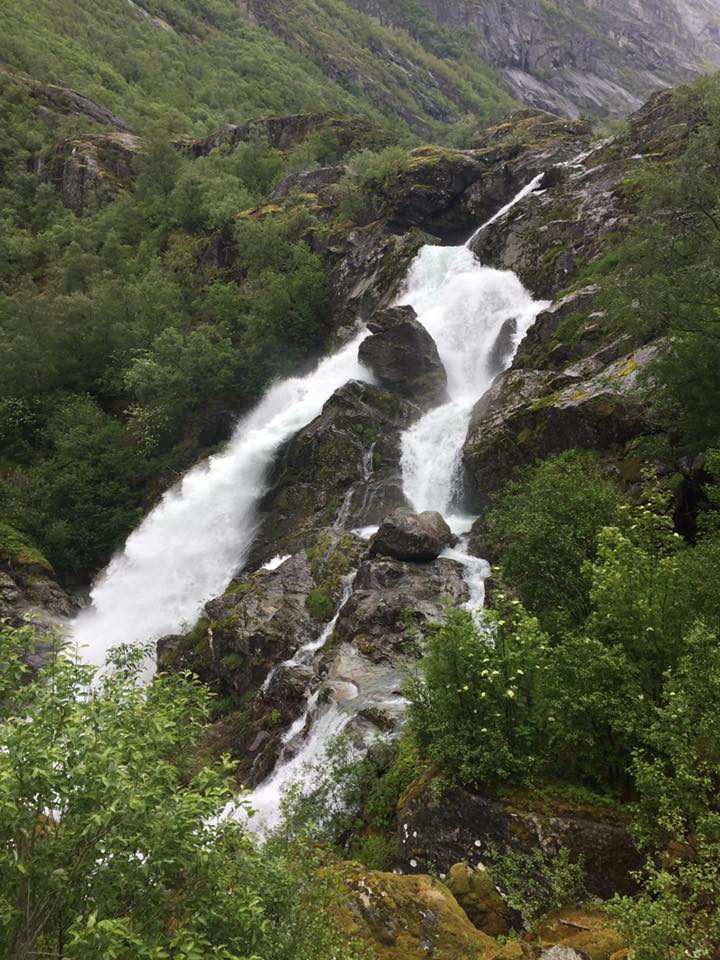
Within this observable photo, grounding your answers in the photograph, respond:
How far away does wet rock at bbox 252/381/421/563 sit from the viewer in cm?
2809

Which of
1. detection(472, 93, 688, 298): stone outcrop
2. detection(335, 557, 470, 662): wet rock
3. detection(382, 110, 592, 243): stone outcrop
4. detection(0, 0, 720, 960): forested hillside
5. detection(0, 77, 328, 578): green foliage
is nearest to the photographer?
detection(0, 0, 720, 960): forested hillside

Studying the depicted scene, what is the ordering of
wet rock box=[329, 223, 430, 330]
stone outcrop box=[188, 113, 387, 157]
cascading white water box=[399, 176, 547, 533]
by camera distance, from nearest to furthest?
cascading white water box=[399, 176, 547, 533] < wet rock box=[329, 223, 430, 330] < stone outcrop box=[188, 113, 387, 157]

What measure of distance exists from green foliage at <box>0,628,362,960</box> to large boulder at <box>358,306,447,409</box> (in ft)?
91.6

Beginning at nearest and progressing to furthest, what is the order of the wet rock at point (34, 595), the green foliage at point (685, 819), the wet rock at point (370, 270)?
the green foliage at point (685, 819), the wet rock at point (34, 595), the wet rock at point (370, 270)

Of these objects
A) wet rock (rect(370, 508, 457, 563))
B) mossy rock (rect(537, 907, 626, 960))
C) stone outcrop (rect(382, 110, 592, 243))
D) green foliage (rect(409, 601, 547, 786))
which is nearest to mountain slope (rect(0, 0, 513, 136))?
stone outcrop (rect(382, 110, 592, 243))

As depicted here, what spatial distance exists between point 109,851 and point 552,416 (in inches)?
797

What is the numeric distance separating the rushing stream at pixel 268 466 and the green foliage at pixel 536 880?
1260 centimetres

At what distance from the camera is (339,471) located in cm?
3006

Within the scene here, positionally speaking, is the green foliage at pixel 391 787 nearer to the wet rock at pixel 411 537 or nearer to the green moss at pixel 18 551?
the wet rock at pixel 411 537

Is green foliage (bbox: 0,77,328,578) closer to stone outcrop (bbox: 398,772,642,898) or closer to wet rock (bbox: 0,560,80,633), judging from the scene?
wet rock (bbox: 0,560,80,633)

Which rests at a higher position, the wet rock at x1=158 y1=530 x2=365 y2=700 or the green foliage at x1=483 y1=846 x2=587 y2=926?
the green foliage at x1=483 y1=846 x2=587 y2=926

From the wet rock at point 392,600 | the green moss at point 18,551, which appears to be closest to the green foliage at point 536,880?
the wet rock at point 392,600

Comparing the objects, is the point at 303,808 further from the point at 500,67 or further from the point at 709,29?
the point at 709,29

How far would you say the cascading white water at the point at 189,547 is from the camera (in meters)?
28.9
